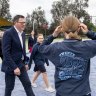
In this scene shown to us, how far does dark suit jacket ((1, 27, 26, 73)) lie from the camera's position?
6387 millimetres

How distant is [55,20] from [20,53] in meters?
83.8

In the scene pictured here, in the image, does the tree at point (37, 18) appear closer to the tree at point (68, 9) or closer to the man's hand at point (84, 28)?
the tree at point (68, 9)

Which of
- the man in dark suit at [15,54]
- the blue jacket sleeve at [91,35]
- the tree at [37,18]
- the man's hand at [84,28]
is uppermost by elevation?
the man's hand at [84,28]

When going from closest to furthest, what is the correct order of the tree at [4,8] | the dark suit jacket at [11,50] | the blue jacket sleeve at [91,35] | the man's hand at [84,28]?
the man's hand at [84,28] < the blue jacket sleeve at [91,35] < the dark suit jacket at [11,50] < the tree at [4,8]

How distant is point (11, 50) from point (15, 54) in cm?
10

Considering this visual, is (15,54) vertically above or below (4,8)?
above

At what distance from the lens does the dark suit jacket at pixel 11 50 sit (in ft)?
21.0

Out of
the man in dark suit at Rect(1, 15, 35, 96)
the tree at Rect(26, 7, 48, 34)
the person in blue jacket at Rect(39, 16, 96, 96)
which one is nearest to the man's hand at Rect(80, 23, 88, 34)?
the person in blue jacket at Rect(39, 16, 96, 96)

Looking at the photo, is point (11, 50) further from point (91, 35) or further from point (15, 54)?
point (91, 35)

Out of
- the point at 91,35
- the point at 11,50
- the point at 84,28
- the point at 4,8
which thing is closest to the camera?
the point at 84,28

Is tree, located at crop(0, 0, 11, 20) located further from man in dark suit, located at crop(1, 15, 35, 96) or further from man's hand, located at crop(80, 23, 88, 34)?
man's hand, located at crop(80, 23, 88, 34)

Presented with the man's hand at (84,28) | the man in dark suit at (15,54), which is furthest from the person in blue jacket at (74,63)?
the man in dark suit at (15,54)

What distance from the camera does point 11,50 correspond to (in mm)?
6492

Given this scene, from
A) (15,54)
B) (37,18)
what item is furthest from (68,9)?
(15,54)
